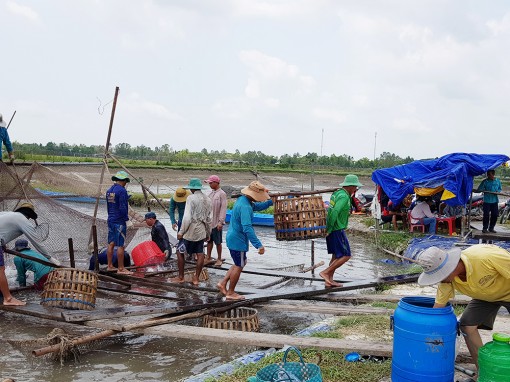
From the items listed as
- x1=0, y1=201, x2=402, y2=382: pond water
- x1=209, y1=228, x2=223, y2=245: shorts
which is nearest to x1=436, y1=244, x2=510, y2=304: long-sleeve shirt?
x1=0, y1=201, x2=402, y2=382: pond water

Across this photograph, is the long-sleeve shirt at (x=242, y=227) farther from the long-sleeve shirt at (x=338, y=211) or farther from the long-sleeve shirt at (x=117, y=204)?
the long-sleeve shirt at (x=117, y=204)

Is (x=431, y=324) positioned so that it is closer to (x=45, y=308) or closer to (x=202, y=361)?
(x=202, y=361)

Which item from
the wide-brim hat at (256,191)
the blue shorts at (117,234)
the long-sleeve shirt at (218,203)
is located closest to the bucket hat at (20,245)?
the blue shorts at (117,234)

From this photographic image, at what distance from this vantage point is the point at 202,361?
550 centimetres

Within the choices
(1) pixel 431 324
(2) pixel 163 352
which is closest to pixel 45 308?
(2) pixel 163 352

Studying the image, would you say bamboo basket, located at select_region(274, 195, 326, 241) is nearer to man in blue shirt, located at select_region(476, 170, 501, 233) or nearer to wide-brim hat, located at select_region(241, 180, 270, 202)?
wide-brim hat, located at select_region(241, 180, 270, 202)

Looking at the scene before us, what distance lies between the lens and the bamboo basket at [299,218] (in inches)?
259

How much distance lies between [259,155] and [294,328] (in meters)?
66.6

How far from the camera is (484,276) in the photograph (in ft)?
11.8

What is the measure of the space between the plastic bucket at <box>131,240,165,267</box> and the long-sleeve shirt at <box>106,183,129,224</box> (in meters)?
0.97

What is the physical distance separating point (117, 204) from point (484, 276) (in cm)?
596

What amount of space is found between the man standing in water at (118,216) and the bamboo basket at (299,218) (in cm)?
284

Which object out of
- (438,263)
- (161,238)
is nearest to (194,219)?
(161,238)

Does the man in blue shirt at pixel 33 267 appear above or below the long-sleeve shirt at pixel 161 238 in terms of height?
below
